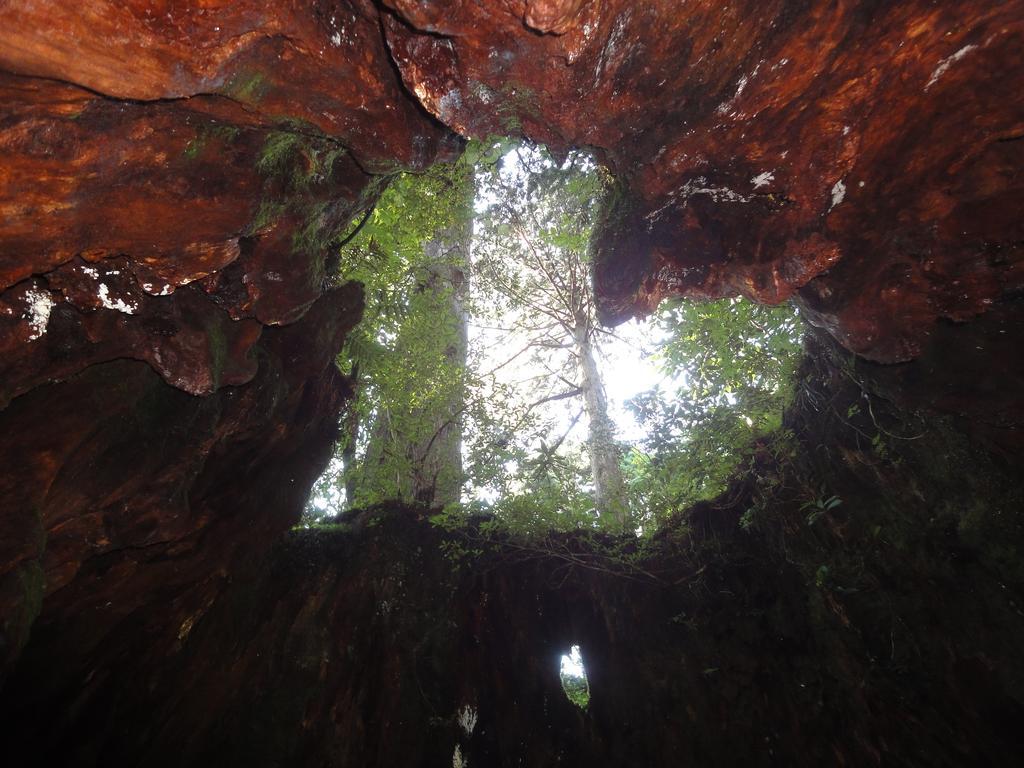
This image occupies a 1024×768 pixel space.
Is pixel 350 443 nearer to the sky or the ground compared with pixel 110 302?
nearer to the sky

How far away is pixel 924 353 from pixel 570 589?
5.77m

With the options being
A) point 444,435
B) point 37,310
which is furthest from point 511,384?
point 37,310

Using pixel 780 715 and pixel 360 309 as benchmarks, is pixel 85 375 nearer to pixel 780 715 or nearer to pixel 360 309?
pixel 360 309

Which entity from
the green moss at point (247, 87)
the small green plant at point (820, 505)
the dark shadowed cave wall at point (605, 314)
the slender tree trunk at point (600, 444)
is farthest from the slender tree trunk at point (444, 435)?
the green moss at point (247, 87)

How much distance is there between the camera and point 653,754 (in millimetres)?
6703

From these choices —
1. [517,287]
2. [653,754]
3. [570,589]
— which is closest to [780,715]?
[653,754]

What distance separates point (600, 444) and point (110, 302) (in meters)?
8.65

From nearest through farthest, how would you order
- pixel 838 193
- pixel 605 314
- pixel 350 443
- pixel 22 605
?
pixel 22 605, pixel 838 193, pixel 605 314, pixel 350 443

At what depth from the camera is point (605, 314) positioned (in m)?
5.76

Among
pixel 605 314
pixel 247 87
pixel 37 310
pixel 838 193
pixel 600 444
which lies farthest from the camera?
pixel 600 444

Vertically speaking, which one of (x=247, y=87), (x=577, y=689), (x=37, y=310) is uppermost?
(x=247, y=87)

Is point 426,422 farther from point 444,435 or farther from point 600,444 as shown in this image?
point 600,444

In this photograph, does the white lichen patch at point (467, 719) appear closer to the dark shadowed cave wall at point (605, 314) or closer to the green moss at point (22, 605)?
the dark shadowed cave wall at point (605, 314)

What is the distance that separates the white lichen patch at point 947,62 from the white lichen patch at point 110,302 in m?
6.17
